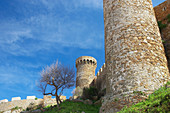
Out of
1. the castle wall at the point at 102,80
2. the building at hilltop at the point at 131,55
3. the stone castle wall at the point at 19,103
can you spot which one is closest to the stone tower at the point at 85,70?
the stone castle wall at the point at 19,103

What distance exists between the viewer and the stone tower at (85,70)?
29453mm

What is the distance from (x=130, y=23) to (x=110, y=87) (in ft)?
10.1

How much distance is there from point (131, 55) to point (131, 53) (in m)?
0.10

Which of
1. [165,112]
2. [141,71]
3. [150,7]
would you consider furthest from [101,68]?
[165,112]

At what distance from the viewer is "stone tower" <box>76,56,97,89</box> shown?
29.5m

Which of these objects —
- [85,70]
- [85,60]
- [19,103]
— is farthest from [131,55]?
[85,60]

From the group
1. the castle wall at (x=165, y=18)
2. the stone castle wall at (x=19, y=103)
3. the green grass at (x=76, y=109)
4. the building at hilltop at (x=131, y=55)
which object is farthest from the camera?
the stone castle wall at (x=19, y=103)

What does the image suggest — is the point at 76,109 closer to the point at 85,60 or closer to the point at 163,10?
the point at 163,10

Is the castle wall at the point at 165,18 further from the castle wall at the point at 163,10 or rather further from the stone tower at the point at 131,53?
the stone tower at the point at 131,53

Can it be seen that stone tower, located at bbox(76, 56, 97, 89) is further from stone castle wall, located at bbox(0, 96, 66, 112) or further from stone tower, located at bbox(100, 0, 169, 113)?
stone tower, located at bbox(100, 0, 169, 113)

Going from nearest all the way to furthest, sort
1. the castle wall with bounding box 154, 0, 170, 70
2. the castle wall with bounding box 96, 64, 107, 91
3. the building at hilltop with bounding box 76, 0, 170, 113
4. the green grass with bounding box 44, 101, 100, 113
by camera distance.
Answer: the building at hilltop with bounding box 76, 0, 170, 113 < the castle wall with bounding box 154, 0, 170, 70 < the green grass with bounding box 44, 101, 100, 113 < the castle wall with bounding box 96, 64, 107, 91

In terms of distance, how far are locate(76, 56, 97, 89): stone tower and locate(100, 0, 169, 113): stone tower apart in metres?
22.1

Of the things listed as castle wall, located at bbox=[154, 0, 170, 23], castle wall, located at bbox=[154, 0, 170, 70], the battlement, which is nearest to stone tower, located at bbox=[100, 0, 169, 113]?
castle wall, located at bbox=[154, 0, 170, 70]

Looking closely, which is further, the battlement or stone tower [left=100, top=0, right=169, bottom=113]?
the battlement
